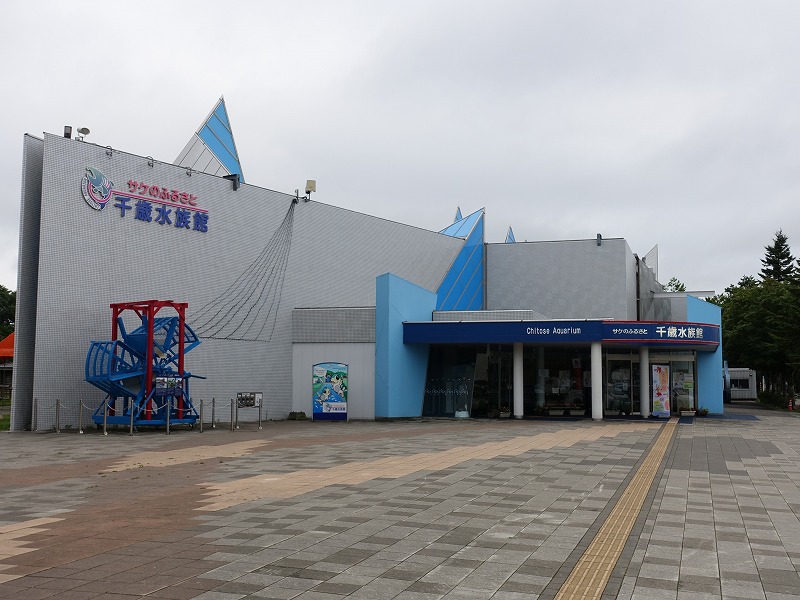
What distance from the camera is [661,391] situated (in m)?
31.8

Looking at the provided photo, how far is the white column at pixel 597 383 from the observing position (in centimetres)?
2903

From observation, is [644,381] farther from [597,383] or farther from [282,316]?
[282,316]

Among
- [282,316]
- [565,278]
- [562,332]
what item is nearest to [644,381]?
[562,332]

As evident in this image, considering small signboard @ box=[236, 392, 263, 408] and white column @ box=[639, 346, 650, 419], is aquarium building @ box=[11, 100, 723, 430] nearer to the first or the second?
white column @ box=[639, 346, 650, 419]

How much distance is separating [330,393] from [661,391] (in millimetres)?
13403

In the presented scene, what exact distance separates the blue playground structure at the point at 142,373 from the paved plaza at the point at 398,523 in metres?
4.85

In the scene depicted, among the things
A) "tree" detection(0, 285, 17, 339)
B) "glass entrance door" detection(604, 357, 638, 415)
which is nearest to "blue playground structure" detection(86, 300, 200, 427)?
"glass entrance door" detection(604, 357, 638, 415)

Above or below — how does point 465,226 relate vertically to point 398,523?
above

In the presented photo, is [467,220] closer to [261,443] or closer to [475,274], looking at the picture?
[475,274]

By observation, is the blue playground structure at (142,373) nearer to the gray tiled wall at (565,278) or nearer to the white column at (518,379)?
the white column at (518,379)

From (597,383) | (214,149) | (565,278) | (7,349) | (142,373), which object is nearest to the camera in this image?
(142,373)

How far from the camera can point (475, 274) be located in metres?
42.3

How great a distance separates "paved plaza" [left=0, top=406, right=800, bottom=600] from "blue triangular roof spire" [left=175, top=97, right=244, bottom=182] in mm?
14696

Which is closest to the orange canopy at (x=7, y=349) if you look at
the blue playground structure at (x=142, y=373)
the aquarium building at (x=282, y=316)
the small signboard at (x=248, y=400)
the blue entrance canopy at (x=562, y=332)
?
the aquarium building at (x=282, y=316)
